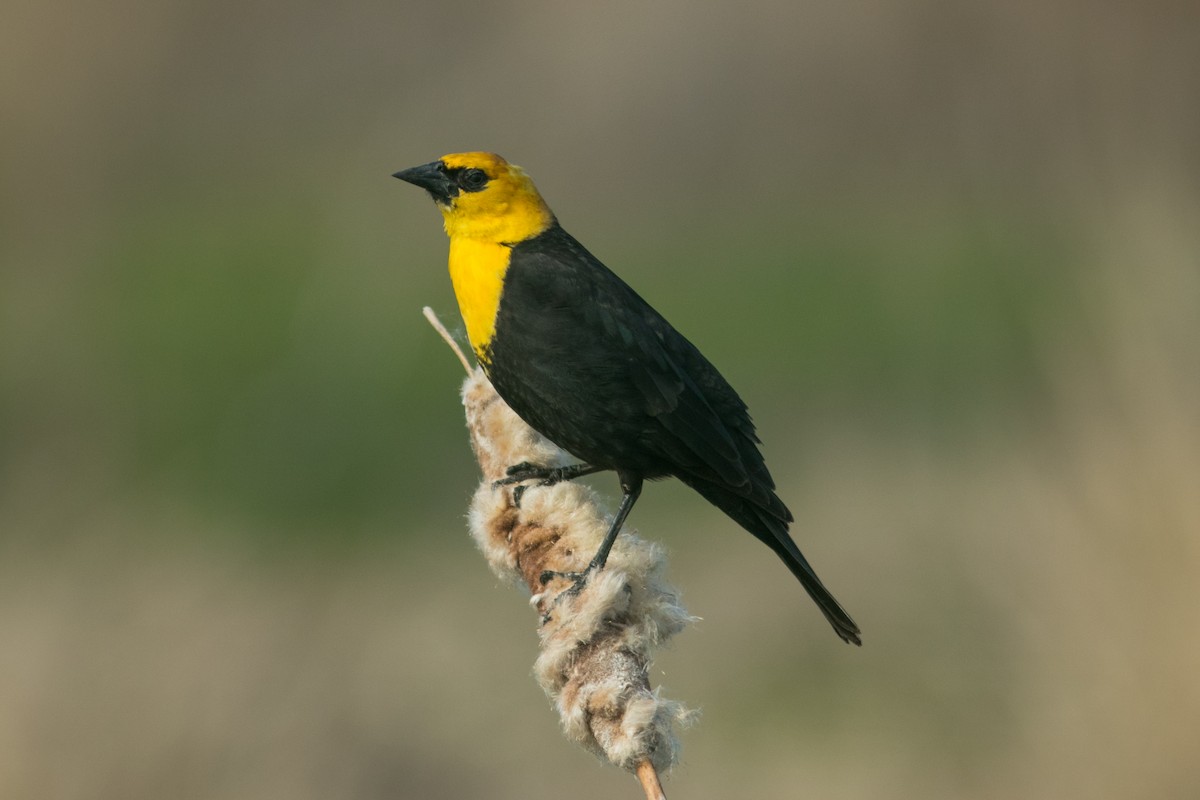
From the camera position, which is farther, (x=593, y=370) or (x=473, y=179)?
Answer: (x=473, y=179)

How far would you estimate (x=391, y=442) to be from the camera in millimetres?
6156

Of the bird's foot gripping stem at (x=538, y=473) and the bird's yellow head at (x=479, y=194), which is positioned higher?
the bird's yellow head at (x=479, y=194)

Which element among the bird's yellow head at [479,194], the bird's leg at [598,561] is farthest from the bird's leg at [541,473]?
the bird's yellow head at [479,194]

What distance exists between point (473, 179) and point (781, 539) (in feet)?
3.25

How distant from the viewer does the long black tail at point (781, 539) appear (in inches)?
109

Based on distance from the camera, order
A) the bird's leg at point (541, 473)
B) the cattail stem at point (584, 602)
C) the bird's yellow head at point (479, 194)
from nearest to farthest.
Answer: the cattail stem at point (584, 602) < the bird's leg at point (541, 473) < the bird's yellow head at point (479, 194)

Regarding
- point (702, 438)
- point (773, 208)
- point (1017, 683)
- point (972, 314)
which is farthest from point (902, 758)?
point (773, 208)

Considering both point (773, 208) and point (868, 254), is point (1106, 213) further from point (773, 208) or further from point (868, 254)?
point (773, 208)

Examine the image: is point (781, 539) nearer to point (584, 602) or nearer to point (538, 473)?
point (538, 473)

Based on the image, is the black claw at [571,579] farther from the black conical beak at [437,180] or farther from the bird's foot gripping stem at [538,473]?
the black conical beak at [437,180]

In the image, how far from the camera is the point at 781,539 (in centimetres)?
286

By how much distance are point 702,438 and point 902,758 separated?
1.47m

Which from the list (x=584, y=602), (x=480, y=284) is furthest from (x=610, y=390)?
(x=584, y=602)

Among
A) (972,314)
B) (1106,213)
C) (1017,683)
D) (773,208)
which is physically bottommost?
(773,208)
